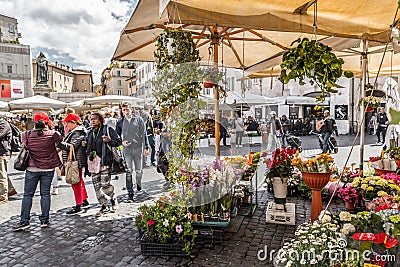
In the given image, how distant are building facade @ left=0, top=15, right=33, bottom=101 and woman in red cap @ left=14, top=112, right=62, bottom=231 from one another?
41255mm

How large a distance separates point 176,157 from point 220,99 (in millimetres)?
767

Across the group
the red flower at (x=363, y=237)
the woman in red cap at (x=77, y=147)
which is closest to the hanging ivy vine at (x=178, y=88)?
the red flower at (x=363, y=237)

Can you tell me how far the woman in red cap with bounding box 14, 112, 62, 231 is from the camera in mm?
4309

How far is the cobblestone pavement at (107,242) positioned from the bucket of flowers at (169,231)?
10 cm

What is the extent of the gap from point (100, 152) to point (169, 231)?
2.12 m

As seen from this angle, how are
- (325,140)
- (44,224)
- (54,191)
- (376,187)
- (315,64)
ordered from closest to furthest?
1. (315,64)
2. (376,187)
3. (44,224)
4. (54,191)
5. (325,140)

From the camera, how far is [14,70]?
40844 millimetres

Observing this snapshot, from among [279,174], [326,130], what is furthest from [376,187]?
[326,130]

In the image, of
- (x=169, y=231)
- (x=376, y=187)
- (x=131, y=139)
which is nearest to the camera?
(x=169, y=231)

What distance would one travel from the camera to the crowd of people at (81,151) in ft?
14.2

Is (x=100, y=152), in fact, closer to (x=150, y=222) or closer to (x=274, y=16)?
(x=150, y=222)

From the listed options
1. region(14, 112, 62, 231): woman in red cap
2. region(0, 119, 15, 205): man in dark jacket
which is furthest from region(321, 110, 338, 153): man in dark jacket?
region(0, 119, 15, 205): man in dark jacket

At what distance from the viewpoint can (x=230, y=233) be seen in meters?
3.98

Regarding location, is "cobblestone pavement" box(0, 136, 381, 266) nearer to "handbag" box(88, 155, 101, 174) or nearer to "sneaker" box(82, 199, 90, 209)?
"sneaker" box(82, 199, 90, 209)
